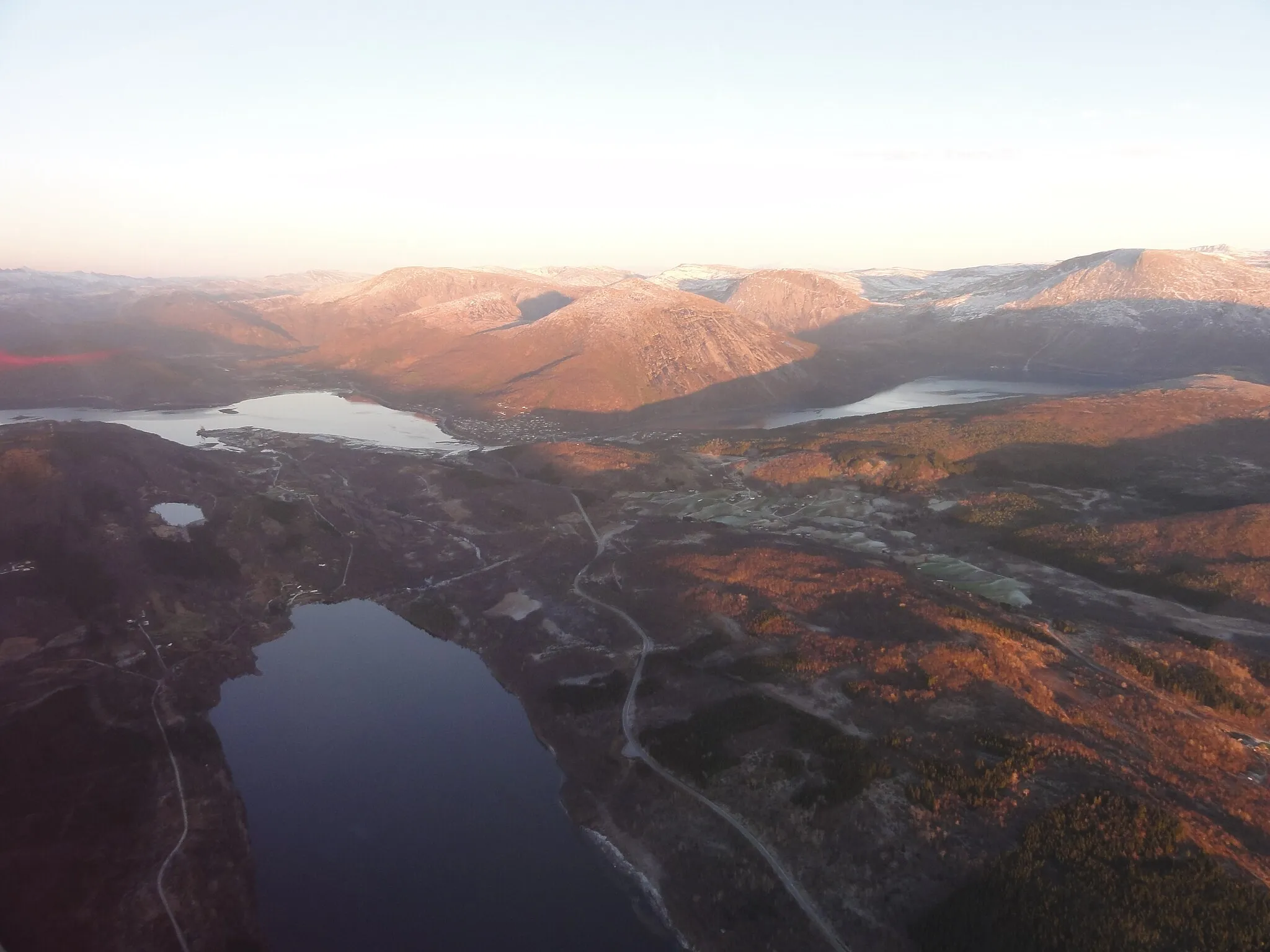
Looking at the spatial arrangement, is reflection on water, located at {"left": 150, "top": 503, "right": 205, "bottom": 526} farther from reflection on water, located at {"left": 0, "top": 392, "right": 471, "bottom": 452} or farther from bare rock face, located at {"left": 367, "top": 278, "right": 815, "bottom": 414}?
bare rock face, located at {"left": 367, "top": 278, "right": 815, "bottom": 414}

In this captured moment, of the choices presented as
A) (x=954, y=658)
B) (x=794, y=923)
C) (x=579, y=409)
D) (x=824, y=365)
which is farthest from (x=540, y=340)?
(x=794, y=923)

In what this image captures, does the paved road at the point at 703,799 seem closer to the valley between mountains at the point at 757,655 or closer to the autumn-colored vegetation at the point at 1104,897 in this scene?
the valley between mountains at the point at 757,655

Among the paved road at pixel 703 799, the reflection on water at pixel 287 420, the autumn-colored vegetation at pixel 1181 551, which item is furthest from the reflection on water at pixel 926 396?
the paved road at pixel 703 799

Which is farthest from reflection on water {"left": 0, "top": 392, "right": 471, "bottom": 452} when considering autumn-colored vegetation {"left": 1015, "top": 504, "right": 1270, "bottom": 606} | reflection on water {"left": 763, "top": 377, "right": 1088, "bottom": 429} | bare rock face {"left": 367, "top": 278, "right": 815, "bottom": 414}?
autumn-colored vegetation {"left": 1015, "top": 504, "right": 1270, "bottom": 606}

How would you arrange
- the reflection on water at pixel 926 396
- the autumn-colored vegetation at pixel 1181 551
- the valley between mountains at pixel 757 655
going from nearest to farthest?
1. the valley between mountains at pixel 757 655
2. the autumn-colored vegetation at pixel 1181 551
3. the reflection on water at pixel 926 396

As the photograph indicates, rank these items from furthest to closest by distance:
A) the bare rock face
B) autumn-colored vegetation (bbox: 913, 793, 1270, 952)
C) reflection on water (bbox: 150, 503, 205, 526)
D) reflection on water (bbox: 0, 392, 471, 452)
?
the bare rock face < reflection on water (bbox: 0, 392, 471, 452) < reflection on water (bbox: 150, 503, 205, 526) < autumn-colored vegetation (bbox: 913, 793, 1270, 952)
